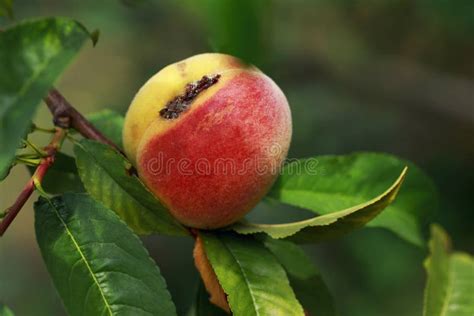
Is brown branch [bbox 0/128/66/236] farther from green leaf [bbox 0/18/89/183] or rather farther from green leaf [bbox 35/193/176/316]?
green leaf [bbox 0/18/89/183]

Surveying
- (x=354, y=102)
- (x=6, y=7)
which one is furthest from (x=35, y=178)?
(x=354, y=102)

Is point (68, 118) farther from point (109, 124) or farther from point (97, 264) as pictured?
point (97, 264)

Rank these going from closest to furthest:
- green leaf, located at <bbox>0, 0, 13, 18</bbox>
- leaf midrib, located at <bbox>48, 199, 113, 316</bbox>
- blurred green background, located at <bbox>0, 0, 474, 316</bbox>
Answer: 1. leaf midrib, located at <bbox>48, 199, 113, 316</bbox>
2. green leaf, located at <bbox>0, 0, 13, 18</bbox>
3. blurred green background, located at <bbox>0, 0, 474, 316</bbox>

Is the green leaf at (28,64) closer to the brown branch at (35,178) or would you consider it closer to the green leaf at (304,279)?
the brown branch at (35,178)

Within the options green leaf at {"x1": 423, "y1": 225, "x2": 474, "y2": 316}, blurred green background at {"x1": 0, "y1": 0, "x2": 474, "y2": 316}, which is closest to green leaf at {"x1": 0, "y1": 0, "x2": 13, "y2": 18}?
green leaf at {"x1": 423, "y1": 225, "x2": 474, "y2": 316}

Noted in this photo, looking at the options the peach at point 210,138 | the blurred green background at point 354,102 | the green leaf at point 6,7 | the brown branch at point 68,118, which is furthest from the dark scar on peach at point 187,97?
the blurred green background at point 354,102

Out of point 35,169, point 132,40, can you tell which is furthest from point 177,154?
point 132,40

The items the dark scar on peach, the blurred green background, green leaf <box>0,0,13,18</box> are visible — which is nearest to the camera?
the dark scar on peach
